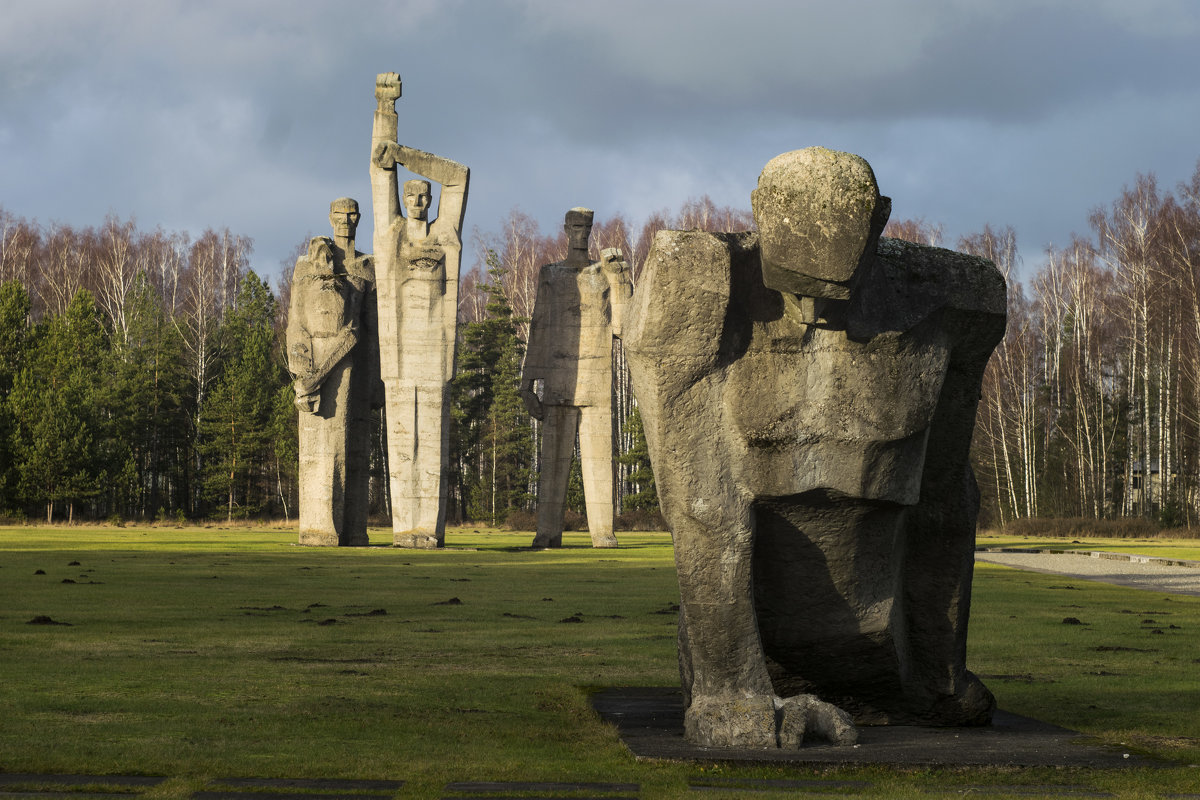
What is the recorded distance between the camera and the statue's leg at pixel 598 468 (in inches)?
1176

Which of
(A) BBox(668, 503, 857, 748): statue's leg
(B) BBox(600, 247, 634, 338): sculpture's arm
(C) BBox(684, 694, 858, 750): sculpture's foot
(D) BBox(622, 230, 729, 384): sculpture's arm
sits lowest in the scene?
(C) BBox(684, 694, 858, 750): sculpture's foot

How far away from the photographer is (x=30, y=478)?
159ft

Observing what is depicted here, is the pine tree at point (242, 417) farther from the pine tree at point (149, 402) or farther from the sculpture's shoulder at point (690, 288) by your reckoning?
the sculpture's shoulder at point (690, 288)

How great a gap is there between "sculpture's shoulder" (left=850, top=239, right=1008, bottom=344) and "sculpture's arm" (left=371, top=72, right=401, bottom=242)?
864 inches

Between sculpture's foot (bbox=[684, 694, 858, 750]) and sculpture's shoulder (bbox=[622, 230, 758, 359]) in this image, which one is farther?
sculpture's shoulder (bbox=[622, 230, 758, 359])

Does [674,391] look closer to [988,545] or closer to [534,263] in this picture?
[988,545]

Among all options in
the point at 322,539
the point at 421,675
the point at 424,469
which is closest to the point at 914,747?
the point at 421,675

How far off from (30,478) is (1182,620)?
143 feet

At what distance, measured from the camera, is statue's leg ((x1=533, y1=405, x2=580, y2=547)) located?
97.4 ft

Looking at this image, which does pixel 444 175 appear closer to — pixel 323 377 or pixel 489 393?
→ pixel 323 377

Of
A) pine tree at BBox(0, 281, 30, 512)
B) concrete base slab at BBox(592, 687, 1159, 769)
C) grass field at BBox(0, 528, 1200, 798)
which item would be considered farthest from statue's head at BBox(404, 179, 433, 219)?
pine tree at BBox(0, 281, 30, 512)

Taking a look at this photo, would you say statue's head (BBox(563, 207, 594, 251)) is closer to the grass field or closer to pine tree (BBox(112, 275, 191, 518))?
the grass field

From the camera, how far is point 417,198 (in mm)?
27844

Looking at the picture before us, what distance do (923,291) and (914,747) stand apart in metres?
2.05
